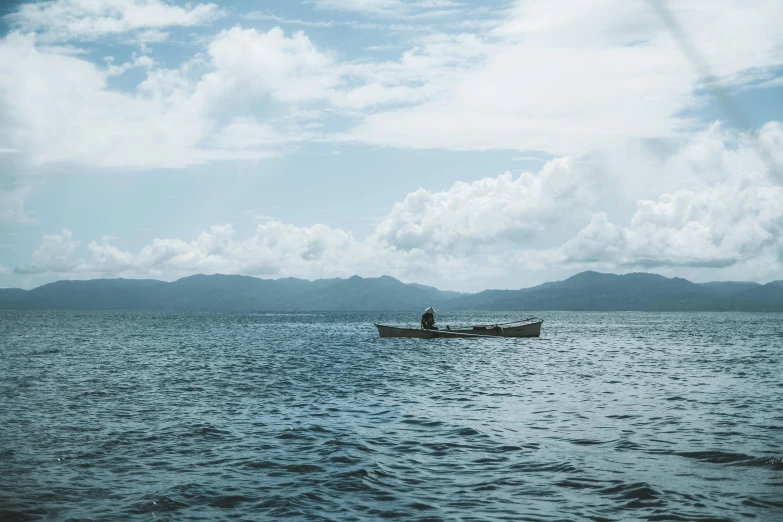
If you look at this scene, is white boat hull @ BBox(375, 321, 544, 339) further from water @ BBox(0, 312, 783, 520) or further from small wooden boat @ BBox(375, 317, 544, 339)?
water @ BBox(0, 312, 783, 520)

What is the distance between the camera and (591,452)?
818 inches

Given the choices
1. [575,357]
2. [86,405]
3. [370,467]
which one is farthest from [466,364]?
[370,467]

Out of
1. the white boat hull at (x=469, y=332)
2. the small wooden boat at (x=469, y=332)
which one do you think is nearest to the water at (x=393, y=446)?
the small wooden boat at (x=469, y=332)

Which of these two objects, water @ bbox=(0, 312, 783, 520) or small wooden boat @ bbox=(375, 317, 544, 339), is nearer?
water @ bbox=(0, 312, 783, 520)

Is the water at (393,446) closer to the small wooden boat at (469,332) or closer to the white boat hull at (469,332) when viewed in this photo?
the small wooden boat at (469,332)

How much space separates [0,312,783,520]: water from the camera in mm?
15555

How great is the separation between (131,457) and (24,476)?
316cm

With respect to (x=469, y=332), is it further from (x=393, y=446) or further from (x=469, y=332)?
(x=393, y=446)

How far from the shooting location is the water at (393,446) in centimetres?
1555

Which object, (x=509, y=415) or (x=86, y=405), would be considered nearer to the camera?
(x=509, y=415)

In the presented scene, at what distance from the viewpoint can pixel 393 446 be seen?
71.7 ft

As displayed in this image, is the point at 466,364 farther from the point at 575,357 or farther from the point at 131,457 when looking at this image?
the point at 131,457

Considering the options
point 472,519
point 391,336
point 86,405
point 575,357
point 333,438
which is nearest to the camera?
point 472,519

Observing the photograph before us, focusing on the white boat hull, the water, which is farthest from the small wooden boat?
the water
